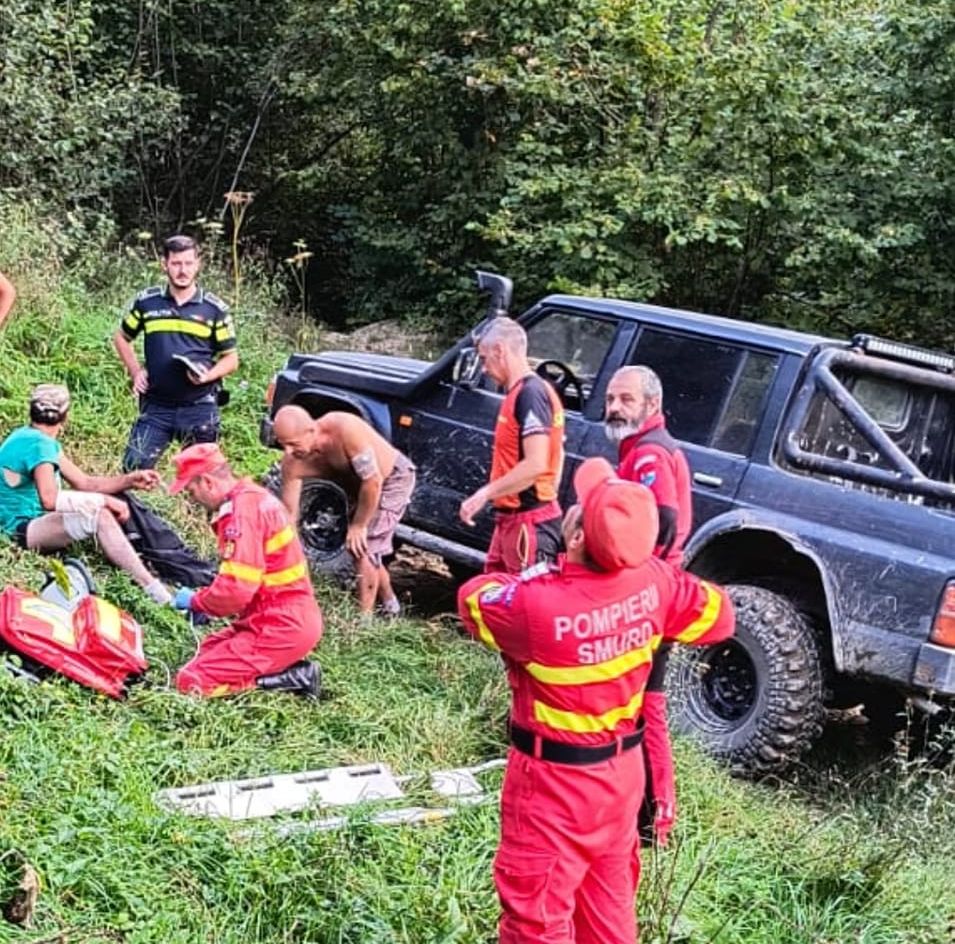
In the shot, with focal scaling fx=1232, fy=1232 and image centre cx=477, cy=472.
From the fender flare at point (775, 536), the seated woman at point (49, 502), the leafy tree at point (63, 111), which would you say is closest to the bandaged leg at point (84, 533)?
the seated woman at point (49, 502)

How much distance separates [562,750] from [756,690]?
7.90ft

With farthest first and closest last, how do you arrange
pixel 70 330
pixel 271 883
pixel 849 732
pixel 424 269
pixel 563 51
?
pixel 424 269 < pixel 563 51 < pixel 70 330 < pixel 849 732 < pixel 271 883

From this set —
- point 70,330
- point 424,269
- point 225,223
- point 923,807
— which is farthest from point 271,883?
point 225,223

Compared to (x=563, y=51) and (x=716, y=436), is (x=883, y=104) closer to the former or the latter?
(x=563, y=51)

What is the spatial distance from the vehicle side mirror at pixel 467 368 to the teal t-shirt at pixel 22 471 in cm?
203

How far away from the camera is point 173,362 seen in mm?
6688

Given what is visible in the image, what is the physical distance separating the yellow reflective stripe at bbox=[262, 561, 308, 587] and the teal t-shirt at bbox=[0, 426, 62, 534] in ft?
5.37

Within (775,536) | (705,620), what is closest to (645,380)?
(775,536)

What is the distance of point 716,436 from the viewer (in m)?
5.55

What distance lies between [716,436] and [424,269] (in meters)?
7.51

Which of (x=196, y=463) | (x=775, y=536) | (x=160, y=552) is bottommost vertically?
(x=160, y=552)

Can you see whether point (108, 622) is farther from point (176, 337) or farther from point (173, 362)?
point (176, 337)

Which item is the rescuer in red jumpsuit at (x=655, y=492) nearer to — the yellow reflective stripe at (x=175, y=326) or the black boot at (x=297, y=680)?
the black boot at (x=297, y=680)

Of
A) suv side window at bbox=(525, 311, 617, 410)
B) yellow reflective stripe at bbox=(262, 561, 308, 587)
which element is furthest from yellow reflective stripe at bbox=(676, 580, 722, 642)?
suv side window at bbox=(525, 311, 617, 410)
